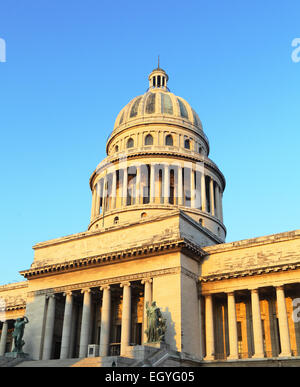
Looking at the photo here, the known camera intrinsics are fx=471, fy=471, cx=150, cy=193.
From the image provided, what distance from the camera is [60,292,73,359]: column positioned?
3869 cm

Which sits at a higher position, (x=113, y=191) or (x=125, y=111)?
(x=125, y=111)

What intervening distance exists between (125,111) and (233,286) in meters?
32.4

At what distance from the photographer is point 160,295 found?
3578cm

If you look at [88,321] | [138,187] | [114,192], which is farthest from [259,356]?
[114,192]

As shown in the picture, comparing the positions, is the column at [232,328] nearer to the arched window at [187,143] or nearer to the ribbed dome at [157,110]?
the arched window at [187,143]

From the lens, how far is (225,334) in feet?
122

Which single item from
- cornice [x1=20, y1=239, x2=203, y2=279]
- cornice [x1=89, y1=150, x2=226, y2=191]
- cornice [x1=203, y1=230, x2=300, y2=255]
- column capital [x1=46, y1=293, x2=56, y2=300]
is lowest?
column capital [x1=46, y1=293, x2=56, y2=300]

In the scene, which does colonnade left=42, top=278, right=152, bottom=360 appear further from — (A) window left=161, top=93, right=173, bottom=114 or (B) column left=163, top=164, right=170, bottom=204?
(A) window left=161, top=93, right=173, bottom=114

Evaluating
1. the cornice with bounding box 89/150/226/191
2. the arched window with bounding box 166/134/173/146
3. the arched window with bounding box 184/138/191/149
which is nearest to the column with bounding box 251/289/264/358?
the cornice with bounding box 89/150/226/191

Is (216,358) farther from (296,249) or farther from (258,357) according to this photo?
(296,249)

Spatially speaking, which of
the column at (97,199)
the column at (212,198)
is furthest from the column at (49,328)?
the column at (212,198)

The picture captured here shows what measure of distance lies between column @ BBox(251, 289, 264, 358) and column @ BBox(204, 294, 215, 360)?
332 centimetres
